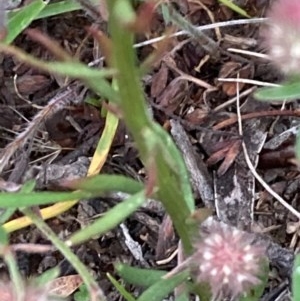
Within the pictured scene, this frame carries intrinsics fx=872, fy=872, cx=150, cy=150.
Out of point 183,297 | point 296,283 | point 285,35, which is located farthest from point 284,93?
point 183,297

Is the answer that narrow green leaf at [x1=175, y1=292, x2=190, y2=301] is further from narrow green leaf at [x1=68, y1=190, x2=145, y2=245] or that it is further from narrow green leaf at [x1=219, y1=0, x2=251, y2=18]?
narrow green leaf at [x1=219, y1=0, x2=251, y2=18]

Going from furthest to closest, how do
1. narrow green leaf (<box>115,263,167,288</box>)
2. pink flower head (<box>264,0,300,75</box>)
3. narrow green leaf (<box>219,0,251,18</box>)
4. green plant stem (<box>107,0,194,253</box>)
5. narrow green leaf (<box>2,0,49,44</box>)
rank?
narrow green leaf (<box>219,0,251,18</box>) → narrow green leaf (<box>2,0,49,44</box>) → narrow green leaf (<box>115,263,167,288</box>) → pink flower head (<box>264,0,300,75</box>) → green plant stem (<box>107,0,194,253</box>)

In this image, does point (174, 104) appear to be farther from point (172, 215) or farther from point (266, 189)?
point (172, 215)

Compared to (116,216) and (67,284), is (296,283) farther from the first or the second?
(67,284)

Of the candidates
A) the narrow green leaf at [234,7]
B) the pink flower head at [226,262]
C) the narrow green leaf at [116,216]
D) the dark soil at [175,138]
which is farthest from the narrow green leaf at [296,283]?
the narrow green leaf at [234,7]

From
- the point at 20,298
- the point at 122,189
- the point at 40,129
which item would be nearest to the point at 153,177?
the point at 122,189

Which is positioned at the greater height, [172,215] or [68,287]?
[68,287]

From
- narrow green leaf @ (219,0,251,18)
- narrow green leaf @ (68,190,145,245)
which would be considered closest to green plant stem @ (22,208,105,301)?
narrow green leaf @ (68,190,145,245)
